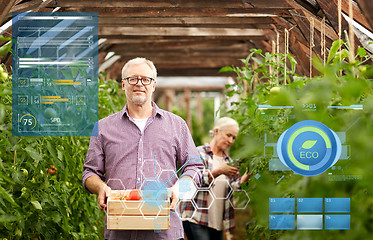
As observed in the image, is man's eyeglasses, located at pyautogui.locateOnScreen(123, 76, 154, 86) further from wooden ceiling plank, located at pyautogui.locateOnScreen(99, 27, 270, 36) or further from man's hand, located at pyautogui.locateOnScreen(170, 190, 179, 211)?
wooden ceiling plank, located at pyautogui.locateOnScreen(99, 27, 270, 36)

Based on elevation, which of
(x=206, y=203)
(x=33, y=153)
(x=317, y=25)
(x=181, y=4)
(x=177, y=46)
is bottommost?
(x=206, y=203)

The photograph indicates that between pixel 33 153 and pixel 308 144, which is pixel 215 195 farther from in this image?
pixel 308 144

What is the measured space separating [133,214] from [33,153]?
2.00 feet

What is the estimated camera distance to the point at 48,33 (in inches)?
137

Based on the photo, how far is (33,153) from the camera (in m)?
2.18

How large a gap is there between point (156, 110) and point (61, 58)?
1852 millimetres

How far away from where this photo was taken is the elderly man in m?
2.07

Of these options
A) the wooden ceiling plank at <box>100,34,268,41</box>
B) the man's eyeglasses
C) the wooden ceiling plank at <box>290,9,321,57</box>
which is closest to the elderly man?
the man's eyeglasses

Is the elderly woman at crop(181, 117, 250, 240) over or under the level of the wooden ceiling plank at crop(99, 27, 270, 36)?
under

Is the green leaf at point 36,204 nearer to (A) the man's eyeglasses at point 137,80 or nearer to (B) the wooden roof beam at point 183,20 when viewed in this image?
(A) the man's eyeglasses at point 137,80
